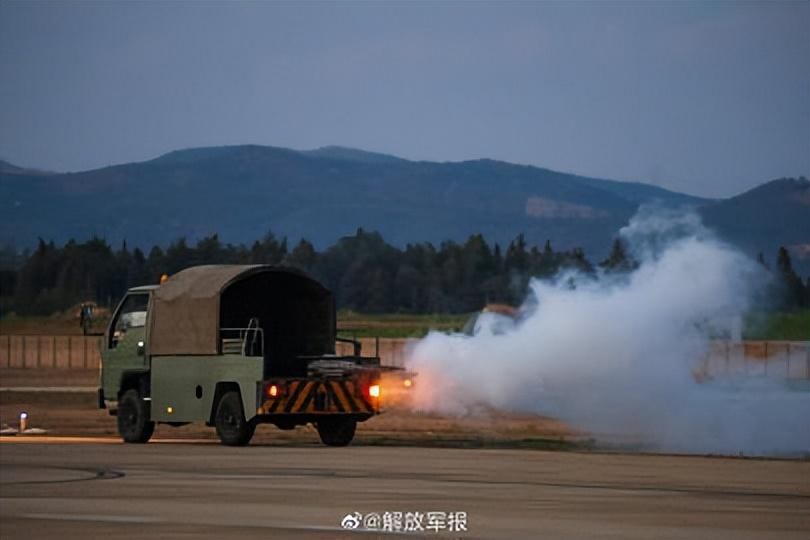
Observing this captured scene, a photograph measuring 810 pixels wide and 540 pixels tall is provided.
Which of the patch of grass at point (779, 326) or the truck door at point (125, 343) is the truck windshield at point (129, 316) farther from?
the patch of grass at point (779, 326)

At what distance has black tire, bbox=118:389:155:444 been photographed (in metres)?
35.8

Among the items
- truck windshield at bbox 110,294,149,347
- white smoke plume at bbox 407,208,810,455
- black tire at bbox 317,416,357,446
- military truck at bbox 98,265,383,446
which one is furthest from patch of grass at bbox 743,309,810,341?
truck windshield at bbox 110,294,149,347

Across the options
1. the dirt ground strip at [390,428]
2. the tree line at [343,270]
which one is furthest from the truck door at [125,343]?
the tree line at [343,270]

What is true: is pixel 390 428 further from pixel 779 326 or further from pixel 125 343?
pixel 779 326

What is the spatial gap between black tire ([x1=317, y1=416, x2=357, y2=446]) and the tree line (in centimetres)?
4661

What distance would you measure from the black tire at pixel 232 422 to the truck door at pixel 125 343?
2432 millimetres

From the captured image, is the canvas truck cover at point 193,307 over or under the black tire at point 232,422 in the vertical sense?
over

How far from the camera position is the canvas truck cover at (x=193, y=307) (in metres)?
35.1

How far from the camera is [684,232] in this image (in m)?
41.4

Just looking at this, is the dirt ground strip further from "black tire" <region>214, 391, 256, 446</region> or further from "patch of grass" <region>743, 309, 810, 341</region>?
"patch of grass" <region>743, 309, 810, 341</region>

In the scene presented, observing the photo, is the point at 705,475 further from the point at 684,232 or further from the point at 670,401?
the point at 684,232

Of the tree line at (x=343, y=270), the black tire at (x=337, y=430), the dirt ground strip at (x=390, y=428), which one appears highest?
the tree line at (x=343, y=270)

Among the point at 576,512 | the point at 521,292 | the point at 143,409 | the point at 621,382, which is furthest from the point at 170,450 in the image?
the point at 521,292

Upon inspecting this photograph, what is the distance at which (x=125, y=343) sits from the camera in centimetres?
3681
